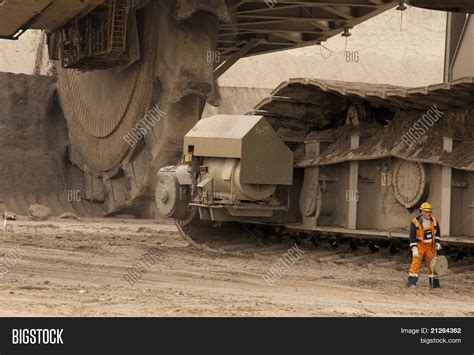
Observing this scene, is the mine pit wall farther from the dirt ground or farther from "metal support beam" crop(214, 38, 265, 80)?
the dirt ground

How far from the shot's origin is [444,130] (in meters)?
14.0

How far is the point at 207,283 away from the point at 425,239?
2.45 m

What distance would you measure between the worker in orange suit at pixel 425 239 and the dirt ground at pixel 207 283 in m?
0.17

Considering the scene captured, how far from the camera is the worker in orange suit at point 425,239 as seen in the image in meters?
12.3

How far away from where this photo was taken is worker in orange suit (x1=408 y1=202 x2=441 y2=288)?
1227cm

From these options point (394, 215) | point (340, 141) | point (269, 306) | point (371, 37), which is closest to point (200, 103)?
point (340, 141)

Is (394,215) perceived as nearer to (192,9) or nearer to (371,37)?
(192,9)

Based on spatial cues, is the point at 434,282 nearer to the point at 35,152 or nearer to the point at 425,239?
the point at 425,239

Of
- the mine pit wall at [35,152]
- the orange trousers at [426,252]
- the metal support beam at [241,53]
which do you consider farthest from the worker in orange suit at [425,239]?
the metal support beam at [241,53]

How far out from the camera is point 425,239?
12.4 m

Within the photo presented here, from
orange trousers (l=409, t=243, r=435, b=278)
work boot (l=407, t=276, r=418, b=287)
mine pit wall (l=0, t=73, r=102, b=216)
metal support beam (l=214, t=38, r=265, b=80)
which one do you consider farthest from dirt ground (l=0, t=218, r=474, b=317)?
metal support beam (l=214, t=38, r=265, b=80)

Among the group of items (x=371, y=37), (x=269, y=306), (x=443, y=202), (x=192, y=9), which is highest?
(x=371, y=37)

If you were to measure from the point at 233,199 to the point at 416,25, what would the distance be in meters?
51.6

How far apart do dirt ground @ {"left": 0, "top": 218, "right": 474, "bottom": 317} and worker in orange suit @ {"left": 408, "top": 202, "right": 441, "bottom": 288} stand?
0.17 m
